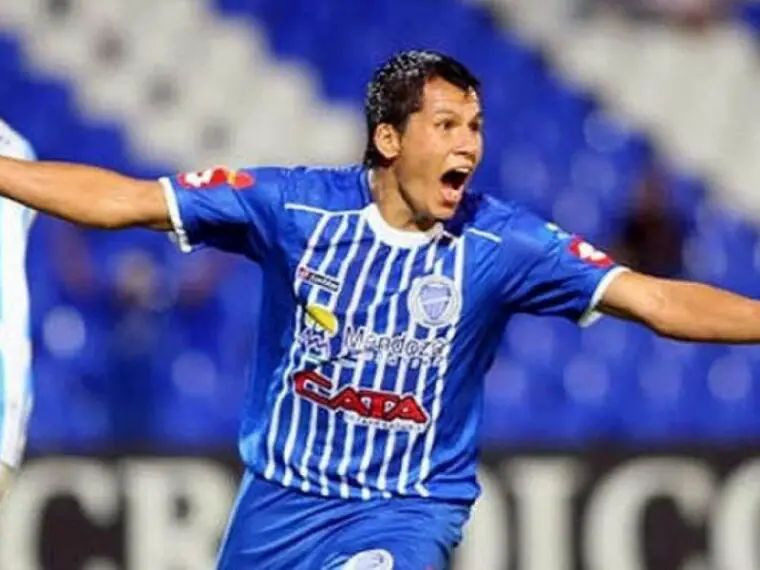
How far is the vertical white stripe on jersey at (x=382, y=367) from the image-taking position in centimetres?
501

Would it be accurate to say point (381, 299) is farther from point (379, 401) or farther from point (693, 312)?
point (693, 312)

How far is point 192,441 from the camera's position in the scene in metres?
7.73

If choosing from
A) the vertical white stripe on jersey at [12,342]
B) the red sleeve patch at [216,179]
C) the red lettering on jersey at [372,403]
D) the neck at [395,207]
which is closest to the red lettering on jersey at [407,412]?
the red lettering on jersey at [372,403]

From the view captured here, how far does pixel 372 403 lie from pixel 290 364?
0.21m

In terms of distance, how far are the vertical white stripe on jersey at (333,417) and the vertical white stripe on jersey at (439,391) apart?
0.21m

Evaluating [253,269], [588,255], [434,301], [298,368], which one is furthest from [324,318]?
[253,269]

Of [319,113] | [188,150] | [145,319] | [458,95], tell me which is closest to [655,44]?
[319,113]

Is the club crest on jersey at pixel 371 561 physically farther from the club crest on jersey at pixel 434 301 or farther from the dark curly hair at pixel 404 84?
the dark curly hair at pixel 404 84

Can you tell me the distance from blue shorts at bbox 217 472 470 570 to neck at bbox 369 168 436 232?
620 mm

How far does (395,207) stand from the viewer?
16.5ft

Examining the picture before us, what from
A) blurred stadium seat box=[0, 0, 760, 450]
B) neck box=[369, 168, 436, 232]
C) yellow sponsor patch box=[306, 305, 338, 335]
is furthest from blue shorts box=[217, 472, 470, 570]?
blurred stadium seat box=[0, 0, 760, 450]

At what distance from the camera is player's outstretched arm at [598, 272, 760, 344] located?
4.82 m

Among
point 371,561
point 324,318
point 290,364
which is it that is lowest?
point 371,561

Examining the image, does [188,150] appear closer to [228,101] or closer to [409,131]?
[228,101]
